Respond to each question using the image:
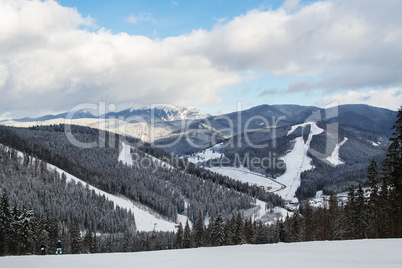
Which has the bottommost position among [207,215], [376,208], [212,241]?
[207,215]

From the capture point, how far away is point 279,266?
1456cm

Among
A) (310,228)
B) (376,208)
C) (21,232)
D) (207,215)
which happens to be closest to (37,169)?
(207,215)

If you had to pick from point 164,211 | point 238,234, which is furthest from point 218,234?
point 164,211

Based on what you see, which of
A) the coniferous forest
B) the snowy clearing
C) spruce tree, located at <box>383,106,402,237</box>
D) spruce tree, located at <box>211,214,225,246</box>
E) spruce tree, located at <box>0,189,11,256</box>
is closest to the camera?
spruce tree, located at <box>383,106,402,237</box>

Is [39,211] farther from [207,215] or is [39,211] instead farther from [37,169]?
[207,215]

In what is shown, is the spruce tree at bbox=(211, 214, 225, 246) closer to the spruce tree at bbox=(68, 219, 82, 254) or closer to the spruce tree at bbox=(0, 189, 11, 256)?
the spruce tree at bbox=(68, 219, 82, 254)

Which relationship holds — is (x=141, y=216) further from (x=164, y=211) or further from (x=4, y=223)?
(x=4, y=223)

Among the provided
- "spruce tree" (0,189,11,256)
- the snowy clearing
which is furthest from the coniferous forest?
the snowy clearing

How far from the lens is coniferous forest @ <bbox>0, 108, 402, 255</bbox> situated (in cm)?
4553

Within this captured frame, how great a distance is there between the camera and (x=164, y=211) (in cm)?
17600

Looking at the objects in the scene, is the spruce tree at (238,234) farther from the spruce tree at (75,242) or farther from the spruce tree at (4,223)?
the spruce tree at (4,223)

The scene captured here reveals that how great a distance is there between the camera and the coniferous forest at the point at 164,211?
45531mm

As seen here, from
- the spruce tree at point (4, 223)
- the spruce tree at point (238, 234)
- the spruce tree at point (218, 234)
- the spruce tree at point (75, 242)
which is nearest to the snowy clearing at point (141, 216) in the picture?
the spruce tree at point (75, 242)

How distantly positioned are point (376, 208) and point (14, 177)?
151886 mm
